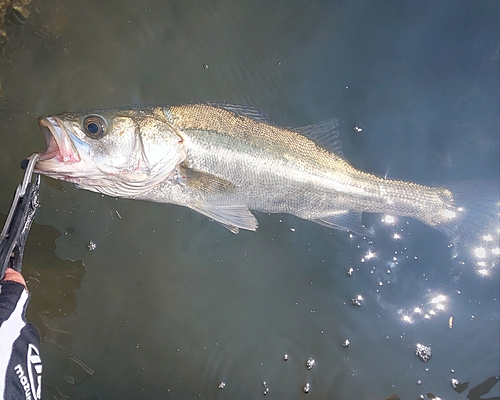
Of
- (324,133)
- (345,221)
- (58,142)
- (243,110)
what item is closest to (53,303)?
(58,142)

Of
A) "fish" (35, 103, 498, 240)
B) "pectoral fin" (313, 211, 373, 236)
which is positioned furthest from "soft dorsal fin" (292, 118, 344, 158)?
"pectoral fin" (313, 211, 373, 236)

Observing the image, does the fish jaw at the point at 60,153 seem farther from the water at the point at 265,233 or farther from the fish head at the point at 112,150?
the water at the point at 265,233

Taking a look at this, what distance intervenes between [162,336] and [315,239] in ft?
5.86

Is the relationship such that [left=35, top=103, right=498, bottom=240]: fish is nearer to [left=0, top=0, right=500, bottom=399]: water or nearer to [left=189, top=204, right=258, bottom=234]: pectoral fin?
[left=189, top=204, right=258, bottom=234]: pectoral fin

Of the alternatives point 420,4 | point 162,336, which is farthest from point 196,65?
point 162,336

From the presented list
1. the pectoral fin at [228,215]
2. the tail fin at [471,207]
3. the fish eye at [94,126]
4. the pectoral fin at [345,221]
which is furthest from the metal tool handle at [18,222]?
the tail fin at [471,207]

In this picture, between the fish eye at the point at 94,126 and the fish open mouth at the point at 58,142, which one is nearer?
the fish open mouth at the point at 58,142

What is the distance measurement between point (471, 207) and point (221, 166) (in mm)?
2366

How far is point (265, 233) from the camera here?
11.8 ft

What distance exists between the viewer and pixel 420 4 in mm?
3748

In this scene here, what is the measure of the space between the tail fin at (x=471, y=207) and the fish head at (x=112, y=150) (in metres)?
2.49

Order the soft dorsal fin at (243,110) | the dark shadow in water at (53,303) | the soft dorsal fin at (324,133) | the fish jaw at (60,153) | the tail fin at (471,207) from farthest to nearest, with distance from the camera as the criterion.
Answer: the dark shadow in water at (53,303), the tail fin at (471,207), the soft dorsal fin at (324,133), the soft dorsal fin at (243,110), the fish jaw at (60,153)

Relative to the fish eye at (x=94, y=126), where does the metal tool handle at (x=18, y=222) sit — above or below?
below

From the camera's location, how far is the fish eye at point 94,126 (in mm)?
2367
